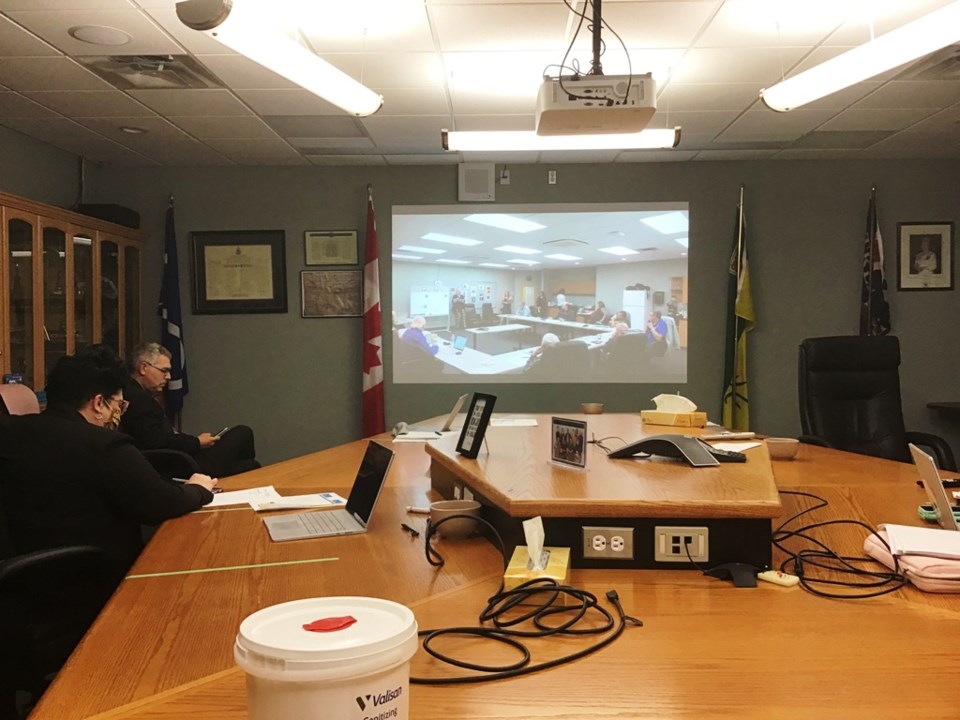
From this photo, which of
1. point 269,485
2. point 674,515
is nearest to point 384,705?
point 674,515

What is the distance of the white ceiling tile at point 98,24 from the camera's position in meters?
3.00

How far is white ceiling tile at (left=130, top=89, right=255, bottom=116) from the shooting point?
13.0 feet

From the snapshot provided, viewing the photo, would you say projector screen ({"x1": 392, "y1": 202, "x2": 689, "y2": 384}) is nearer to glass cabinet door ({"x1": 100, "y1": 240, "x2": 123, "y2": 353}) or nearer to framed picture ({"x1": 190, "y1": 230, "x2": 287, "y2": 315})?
framed picture ({"x1": 190, "y1": 230, "x2": 287, "y2": 315})

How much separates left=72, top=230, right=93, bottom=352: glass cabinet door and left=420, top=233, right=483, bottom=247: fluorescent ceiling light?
7.38 ft

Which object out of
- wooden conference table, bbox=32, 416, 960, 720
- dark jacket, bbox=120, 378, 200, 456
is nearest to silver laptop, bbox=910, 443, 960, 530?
wooden conference table, bbox=32, 416, 960, 720

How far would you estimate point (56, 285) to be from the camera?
448cm

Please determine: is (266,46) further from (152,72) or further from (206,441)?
(206,441)

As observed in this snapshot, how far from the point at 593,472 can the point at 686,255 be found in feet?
13.4

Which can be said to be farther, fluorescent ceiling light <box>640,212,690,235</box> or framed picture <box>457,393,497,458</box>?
fluorescent ceiling light <box>640,212,690,235</box>

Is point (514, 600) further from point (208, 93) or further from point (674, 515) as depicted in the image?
point (208, 93)

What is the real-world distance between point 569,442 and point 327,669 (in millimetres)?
1359

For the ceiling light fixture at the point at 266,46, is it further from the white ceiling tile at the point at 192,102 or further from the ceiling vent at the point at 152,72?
the white ceiling tile at the point at 192,102

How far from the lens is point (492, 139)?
365 cm

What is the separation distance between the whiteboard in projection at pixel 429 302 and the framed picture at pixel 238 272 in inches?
37.9
